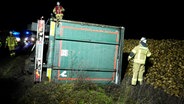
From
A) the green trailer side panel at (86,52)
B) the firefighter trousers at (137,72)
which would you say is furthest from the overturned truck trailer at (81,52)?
the firefighter trousers at (137,72)

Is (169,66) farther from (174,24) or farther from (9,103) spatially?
(174,24)

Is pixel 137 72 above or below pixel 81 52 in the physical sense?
below

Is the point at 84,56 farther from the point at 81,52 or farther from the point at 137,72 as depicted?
the point at 137,72

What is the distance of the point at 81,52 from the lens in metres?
8.22

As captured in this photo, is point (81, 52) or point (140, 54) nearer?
point (81, 52)

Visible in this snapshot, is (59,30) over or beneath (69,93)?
over

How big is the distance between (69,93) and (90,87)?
0.96 meters

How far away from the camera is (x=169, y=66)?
9172mm

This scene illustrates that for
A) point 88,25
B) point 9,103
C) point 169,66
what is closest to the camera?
point 9,103

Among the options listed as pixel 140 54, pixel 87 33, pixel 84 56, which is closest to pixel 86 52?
pixel 84 56

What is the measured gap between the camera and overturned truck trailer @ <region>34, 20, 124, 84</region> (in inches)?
310

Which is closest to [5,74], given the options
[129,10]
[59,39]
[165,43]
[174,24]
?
[59,39]

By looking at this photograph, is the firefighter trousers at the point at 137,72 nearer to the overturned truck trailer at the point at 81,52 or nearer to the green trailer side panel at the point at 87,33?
the overturned truck trailer at the point at 81,52

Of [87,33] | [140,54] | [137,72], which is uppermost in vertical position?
[87,33]
